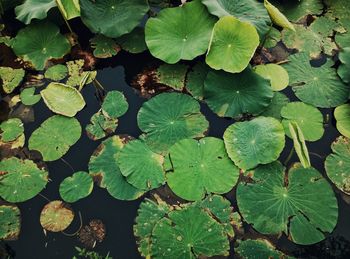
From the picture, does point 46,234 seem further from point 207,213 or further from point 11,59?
point 11,59

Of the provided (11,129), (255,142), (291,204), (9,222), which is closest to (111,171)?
(9,222)

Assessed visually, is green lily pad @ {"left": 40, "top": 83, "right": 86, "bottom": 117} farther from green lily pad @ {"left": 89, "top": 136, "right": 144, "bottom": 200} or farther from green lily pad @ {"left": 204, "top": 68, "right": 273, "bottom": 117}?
green lily pad @ {"left": 204, "top": 68, "right": 273, "bottom": 117}

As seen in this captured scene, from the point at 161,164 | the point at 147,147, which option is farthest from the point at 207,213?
the point at 147,147

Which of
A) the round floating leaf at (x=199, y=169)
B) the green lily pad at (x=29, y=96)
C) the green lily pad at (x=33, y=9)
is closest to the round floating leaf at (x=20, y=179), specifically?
the green lily pad at (x=29, y=96)

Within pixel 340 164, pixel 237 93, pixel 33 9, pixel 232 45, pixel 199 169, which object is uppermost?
pixel 33 9

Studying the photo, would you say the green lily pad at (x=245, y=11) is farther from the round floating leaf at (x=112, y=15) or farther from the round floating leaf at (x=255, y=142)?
the round floating leaf at (x=255, y=142)

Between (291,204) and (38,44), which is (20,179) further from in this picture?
(291,204)
